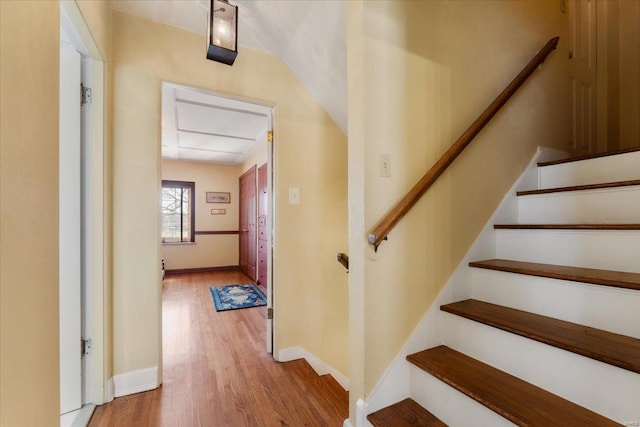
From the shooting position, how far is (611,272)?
1.18 m

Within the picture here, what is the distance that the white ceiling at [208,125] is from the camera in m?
3.03

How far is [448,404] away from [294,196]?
175 cm

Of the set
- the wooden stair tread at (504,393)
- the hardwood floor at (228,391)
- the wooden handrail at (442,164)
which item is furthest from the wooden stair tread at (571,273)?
the hardwood floor at (228,391)

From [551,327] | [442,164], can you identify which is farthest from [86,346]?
[551,327]

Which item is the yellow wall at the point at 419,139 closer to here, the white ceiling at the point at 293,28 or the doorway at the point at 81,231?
the white ceiling at the point at 293,28

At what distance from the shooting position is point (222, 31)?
1.38 meters

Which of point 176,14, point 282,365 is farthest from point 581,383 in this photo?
point 176,14

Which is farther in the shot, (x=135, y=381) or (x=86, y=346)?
(x=135, y=381)

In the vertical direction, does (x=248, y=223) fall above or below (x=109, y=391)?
above

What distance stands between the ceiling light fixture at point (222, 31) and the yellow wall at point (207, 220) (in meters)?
5.35

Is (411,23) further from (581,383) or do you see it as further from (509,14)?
(581,383)

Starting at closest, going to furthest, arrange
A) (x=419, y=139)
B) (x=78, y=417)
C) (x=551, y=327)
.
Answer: (x=551, y=327) < (x=419, y=139) < (x=78, y=417)
